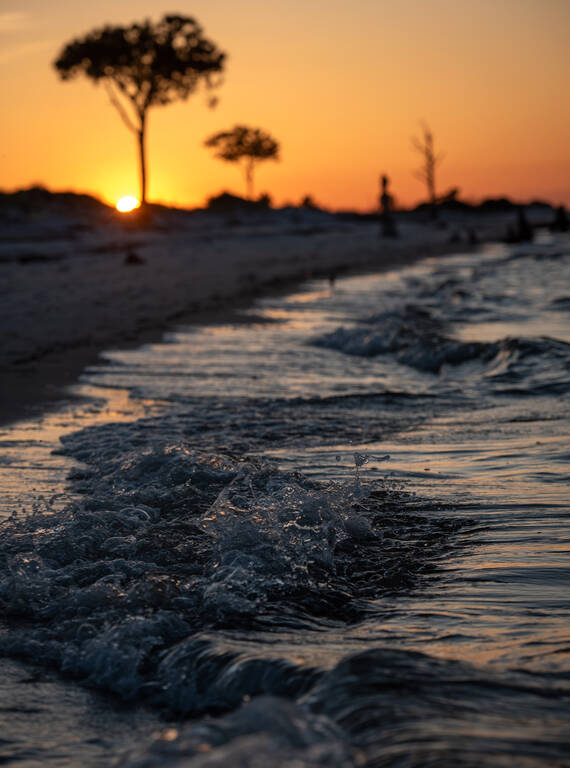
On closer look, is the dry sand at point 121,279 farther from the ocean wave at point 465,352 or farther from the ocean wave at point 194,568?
the ocean wave at point 465,352

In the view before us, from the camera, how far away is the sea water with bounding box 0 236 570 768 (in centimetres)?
180

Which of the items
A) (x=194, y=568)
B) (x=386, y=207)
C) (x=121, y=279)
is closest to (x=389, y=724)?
(x=194, y=568)

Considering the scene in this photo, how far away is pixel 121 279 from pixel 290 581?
14549mm

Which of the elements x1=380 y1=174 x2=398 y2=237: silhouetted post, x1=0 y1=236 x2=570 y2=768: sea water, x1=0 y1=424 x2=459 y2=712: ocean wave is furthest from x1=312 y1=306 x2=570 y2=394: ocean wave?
x1=380 y1=174 x2=398 y2=237: silhouetted post

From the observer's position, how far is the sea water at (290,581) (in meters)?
1.80

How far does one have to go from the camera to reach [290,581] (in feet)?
8.80

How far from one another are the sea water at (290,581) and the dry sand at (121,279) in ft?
5.69

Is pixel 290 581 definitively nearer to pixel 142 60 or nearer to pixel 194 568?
pixel 194 568

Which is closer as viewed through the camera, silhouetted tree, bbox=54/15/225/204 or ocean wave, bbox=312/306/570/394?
ocean wave, bbox=312/306/570/394

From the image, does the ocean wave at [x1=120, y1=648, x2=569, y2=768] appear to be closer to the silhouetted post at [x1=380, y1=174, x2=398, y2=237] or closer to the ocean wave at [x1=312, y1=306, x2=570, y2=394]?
the ocean wave at [x1=312, y1=306, x2=570, y2=394]

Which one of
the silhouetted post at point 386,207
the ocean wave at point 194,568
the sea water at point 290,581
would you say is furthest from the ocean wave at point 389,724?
the silhouetted post at point 386,207

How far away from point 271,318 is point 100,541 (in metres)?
8.36

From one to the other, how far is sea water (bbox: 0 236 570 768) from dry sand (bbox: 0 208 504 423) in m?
1.74

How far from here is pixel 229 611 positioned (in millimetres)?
2477
